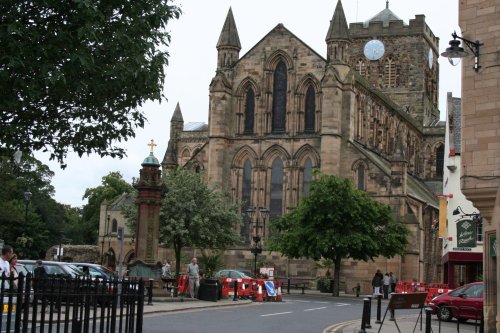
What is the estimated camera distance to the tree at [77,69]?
12.5 metres

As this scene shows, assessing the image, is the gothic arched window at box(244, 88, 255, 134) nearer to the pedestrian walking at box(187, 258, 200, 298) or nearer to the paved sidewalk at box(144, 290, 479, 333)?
the pedestrian walking at box(187, 258, 200, 298)

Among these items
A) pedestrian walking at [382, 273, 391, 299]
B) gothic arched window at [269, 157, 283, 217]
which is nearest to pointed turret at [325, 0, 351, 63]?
gothic arched window at [269, 157, 283, 217]

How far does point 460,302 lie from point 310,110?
32.3 metres

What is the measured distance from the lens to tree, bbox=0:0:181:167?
12.5 m

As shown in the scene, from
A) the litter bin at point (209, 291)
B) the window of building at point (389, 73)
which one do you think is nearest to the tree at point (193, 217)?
the litter bin at point (209, 291)

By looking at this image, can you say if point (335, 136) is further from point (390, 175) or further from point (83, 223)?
point (83, 223)

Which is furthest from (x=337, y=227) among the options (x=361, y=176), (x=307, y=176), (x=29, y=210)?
(x=29, y=210)

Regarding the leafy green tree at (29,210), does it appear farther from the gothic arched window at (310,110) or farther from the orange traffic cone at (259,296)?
the orange traffic cone at (259,296)

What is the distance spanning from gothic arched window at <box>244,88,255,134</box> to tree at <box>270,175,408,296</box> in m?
12.3

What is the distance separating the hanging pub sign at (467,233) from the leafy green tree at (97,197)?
6464 cm

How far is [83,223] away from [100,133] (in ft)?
287

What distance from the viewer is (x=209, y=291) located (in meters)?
33.1

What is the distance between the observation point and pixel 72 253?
75.9 metres

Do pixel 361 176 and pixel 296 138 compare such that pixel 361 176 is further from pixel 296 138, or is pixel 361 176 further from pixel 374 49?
pixel 374 49
